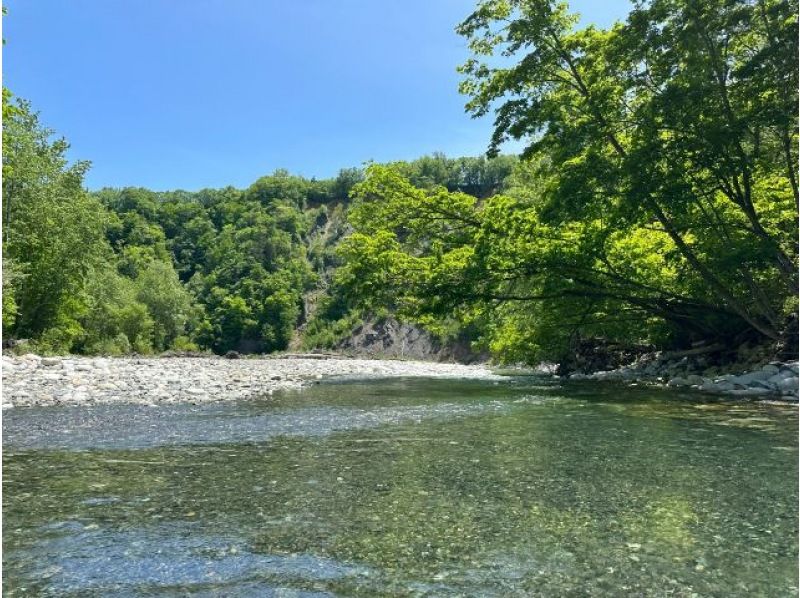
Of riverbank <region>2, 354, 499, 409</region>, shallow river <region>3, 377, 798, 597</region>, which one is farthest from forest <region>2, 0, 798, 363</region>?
shallow river <region>3, 377, 798, 597</region>

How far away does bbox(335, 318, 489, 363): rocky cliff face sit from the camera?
92438 millimetres

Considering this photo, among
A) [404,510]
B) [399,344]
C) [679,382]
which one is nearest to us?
[404,510]

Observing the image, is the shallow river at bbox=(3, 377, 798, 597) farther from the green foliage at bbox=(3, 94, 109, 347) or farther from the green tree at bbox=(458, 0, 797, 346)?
the green foliage at bbox=(3, 94, 109, 347)

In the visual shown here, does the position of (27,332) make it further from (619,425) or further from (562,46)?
(619,425)

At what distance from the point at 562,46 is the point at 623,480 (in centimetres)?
1600

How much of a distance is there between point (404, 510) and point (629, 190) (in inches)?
526

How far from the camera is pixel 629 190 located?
16.0 m

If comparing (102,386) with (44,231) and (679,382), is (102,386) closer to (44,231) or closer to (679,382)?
(679,382)

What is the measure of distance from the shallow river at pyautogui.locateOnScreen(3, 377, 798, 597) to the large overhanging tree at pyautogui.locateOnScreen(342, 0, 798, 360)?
8358 mm

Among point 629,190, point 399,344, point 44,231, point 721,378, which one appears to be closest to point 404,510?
point 629,190

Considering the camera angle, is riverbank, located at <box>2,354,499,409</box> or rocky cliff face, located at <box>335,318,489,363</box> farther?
rocky cliff face, located at <box>335,318,489,363</box>

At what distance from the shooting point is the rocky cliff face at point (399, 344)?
92438 millimetres

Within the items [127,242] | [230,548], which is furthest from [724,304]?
[127,242]

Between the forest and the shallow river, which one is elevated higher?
the forest
